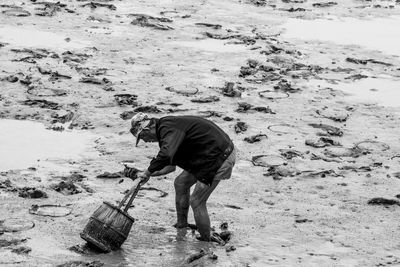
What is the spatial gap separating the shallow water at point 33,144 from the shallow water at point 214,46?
657cm

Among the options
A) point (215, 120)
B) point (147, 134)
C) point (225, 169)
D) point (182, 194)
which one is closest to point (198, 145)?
point (225, 169)

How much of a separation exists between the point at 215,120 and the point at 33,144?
3268 mm

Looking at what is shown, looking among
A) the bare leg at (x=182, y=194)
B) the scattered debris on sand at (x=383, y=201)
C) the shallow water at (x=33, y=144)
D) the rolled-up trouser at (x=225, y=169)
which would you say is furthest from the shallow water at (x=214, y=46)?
the rolled-up trouser at (x=225, y=169)

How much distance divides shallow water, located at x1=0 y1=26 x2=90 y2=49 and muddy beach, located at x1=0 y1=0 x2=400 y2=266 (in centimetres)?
6

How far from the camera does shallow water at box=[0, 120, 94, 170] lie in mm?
12195

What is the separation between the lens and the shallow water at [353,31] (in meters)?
21.1

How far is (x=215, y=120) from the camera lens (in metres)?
14.7

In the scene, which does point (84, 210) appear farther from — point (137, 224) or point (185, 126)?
point (185, 126)

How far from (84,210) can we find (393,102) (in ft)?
26.6

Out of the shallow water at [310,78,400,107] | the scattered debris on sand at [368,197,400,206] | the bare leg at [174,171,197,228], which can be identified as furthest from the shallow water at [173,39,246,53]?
the bare leg at [174,171,197,228]

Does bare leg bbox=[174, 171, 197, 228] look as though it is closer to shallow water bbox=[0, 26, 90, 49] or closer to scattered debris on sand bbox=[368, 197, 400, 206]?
scattered debris on sand bbox=[368, 197, 400, 206]

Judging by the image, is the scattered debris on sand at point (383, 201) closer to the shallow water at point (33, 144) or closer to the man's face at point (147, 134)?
the man's face at point (147, 134)

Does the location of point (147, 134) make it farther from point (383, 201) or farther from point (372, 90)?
point (372, 90)

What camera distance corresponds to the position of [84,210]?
33.9 ft
